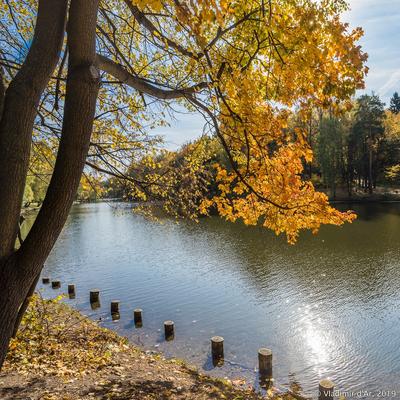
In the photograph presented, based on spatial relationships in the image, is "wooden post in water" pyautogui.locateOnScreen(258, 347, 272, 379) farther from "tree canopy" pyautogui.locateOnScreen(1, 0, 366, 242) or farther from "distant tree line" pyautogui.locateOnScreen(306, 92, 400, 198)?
"distant tree line" pyautogui.locateOnScreen(306, 92, 400, 198)

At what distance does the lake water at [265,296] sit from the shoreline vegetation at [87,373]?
2196 millimetres

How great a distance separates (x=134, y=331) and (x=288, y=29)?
37.1ft

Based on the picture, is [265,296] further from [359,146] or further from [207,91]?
[359,146]

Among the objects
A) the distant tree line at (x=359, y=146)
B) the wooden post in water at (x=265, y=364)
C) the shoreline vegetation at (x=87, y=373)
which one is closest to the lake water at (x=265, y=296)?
the wooden post in water at (x=265, y=364)

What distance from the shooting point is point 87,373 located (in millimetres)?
6086

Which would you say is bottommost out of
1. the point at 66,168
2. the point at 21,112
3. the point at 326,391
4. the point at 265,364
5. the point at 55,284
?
the point at 265,364

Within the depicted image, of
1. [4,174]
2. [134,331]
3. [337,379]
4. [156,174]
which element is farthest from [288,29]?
[134,331]

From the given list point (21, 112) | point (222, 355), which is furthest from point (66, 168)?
point (222, 355)

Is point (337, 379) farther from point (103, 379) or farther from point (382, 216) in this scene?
point (382, 216)

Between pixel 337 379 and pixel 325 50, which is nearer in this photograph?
pixel 325 50

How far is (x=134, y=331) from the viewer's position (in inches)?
482

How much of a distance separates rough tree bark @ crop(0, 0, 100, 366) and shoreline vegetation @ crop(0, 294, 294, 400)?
2834 millimetres

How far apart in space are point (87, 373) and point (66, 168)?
4.73 m

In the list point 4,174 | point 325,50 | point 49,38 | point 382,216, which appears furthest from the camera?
point 382,216
